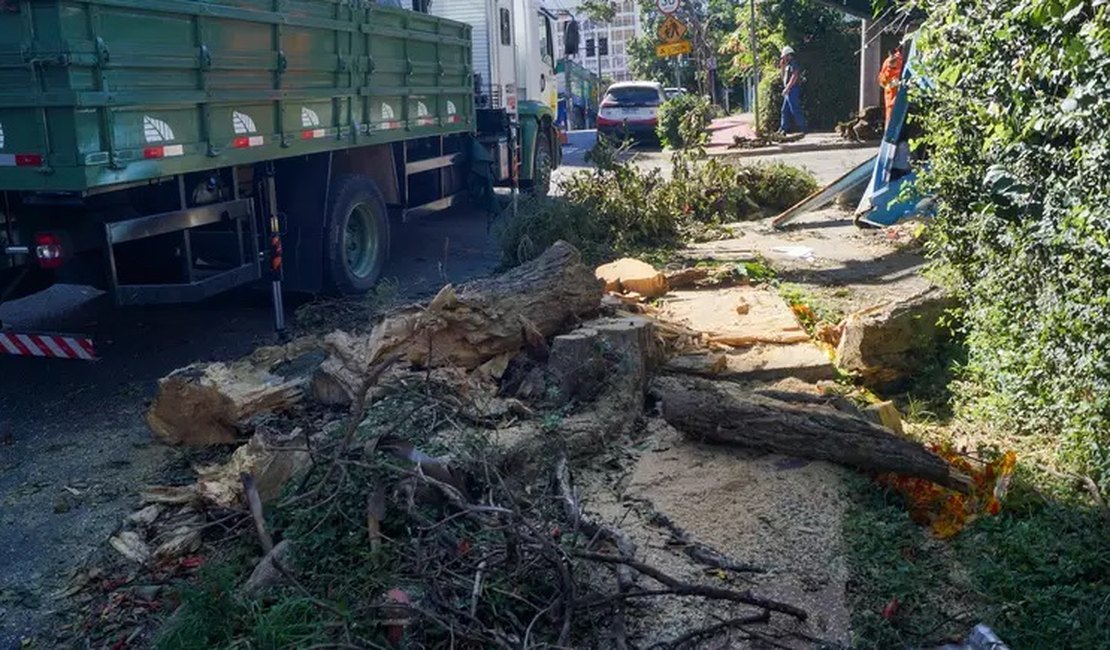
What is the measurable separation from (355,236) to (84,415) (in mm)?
3716

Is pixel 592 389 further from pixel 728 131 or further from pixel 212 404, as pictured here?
pixel 728 131

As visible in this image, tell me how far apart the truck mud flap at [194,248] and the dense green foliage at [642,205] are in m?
2.57

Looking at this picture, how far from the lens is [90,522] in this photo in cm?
508

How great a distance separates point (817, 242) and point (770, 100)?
50.5 feet

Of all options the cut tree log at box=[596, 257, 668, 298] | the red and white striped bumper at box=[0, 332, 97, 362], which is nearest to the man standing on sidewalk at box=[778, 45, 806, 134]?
the cut tree log at box=[596, 257, 668, 298]

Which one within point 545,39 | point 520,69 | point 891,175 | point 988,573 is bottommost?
point 988,573

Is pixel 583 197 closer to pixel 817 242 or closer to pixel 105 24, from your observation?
pixel 817 242

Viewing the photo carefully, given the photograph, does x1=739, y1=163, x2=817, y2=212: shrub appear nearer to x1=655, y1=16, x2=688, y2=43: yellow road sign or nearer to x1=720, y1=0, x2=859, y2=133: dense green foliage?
x1=655, y1=16, x2=688, y2=43: yellow road sign

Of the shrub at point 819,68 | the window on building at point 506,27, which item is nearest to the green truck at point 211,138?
the window on building at point 506,27

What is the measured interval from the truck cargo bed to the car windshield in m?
17.9

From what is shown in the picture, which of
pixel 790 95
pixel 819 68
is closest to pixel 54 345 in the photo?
pixel 790 95

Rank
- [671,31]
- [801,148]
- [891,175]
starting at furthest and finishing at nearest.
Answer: [671,31], [801,148], [891,175]

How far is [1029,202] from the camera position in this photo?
5258mm

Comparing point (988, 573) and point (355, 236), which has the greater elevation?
point (355, 236)
